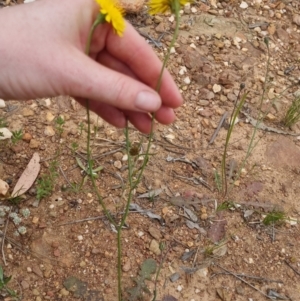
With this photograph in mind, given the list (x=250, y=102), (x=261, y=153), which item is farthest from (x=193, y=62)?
(x=261, y=153)

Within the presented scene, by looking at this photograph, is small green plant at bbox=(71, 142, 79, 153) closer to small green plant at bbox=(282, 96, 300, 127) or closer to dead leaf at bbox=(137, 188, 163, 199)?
dead leaf at bbox=(137, 188, 163, 199)

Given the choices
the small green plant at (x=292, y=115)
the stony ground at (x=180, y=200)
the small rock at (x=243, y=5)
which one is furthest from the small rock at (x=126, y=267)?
the small rock at (x=243, y=5)

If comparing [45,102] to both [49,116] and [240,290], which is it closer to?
[49,116]

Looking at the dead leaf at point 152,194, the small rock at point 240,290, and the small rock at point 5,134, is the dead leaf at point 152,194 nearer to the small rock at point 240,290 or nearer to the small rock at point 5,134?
the small rock at point 240,290

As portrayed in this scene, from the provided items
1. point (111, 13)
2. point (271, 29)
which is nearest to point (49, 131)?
point (111, 13)

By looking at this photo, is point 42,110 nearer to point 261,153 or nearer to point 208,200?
point 208,200

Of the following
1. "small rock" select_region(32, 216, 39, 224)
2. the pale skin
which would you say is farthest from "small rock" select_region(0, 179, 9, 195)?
the pale skin

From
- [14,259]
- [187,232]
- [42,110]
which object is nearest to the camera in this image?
[14,259]
